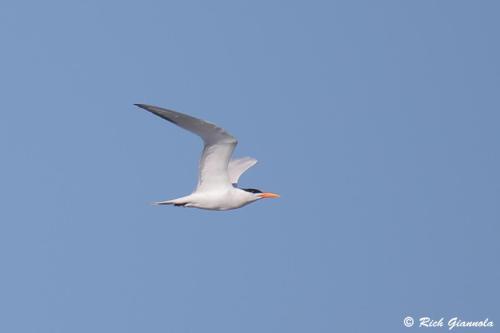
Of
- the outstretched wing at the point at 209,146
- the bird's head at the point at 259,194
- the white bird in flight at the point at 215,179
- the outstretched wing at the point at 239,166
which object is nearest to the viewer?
the outstretched wing at the point at 209,146

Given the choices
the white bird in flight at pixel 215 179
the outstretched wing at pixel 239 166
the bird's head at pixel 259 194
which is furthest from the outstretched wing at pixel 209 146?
the outstretched wing at pixel 239 166

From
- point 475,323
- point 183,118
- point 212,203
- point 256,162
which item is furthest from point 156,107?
point 475,323

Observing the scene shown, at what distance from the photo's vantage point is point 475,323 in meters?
21.5

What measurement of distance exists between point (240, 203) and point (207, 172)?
1.25 metres

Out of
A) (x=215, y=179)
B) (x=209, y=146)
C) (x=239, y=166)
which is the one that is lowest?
(x=215, y=179)

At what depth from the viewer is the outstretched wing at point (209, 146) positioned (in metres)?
19.4

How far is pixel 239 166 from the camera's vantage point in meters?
25.1

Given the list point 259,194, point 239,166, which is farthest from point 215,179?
point 239,166

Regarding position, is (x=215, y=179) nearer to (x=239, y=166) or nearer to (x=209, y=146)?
(x=209, y=146)

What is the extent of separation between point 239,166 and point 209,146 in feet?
13.8

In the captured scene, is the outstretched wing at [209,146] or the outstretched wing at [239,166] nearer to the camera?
the outstretched wing at [209,146]

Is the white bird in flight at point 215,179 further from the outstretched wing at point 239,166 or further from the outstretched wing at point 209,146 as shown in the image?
the outstretched wing at point 239,166

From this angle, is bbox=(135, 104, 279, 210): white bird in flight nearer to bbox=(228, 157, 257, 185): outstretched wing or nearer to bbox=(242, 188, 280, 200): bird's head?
bbox=(242, 188, 280, 200): bird's head

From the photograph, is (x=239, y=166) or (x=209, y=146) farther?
(x=239, y=166)
